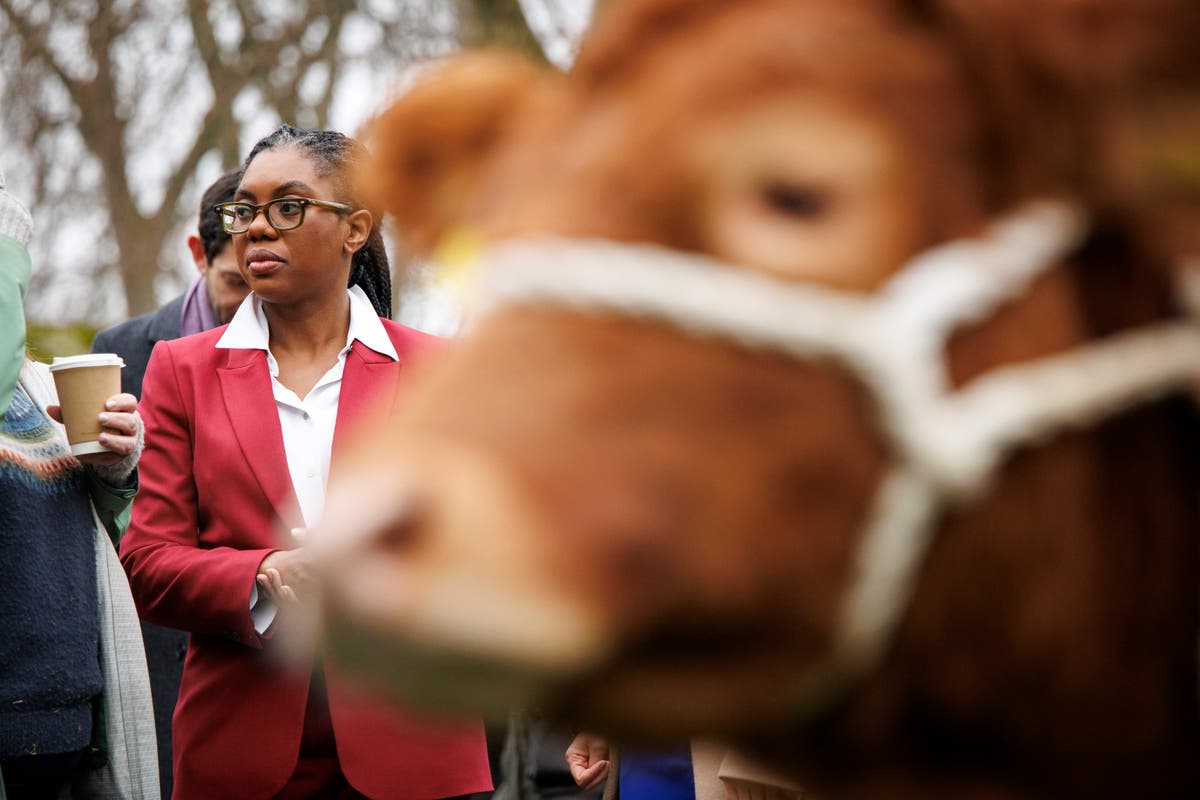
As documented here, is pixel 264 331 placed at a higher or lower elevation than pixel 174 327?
higher

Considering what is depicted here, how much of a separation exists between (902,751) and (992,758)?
0.26ft

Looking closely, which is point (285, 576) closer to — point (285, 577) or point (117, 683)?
point (285, 577)

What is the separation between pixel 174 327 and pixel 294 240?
1960 millimetres

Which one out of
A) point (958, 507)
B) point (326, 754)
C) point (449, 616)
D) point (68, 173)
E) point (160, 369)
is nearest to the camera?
point (449, 616)

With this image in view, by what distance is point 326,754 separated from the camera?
299 cm

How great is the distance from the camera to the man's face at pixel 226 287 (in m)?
4.66

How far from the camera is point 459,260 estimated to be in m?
1.29

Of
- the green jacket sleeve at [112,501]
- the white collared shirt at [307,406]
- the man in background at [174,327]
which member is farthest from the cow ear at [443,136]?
the man in background at [174,327]

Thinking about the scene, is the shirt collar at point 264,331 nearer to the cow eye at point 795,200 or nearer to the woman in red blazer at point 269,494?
the woman in red blazer at point 269,494

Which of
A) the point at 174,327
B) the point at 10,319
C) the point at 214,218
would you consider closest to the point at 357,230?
the point at 10,319

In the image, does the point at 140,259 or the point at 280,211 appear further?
the point at 140,259

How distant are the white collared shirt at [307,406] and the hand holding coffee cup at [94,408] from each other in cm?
27

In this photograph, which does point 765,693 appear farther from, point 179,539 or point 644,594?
point 179,539

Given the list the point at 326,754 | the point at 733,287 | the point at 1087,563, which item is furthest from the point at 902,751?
the point at 326,754
